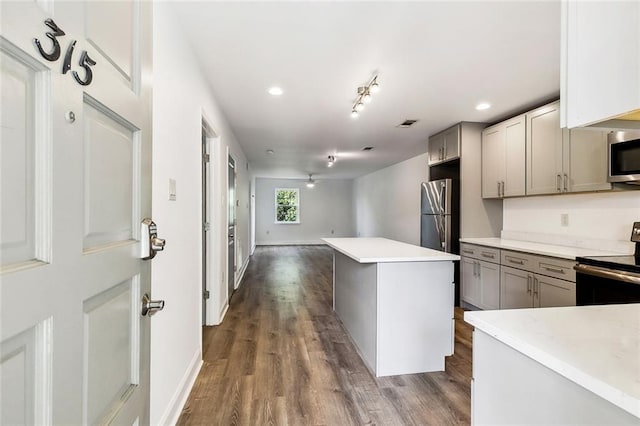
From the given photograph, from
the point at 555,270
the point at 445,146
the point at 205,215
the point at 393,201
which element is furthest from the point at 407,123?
the point at 393,201

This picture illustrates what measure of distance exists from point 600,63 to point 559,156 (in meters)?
Answer: 2.90

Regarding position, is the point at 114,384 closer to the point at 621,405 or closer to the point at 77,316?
the point at 77,316

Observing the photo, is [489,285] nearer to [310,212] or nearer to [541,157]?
[541,157]

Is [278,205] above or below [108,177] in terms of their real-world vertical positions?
above

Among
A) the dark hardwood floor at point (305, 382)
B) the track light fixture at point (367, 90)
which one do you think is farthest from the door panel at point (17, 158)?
the track light fixture at point (367, 90)

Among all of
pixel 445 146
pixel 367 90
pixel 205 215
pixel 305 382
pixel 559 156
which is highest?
pixel 367 90

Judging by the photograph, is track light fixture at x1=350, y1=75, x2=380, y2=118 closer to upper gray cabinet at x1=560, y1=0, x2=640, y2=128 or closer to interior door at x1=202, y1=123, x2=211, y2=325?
interior door at x1=202, y1=123, x2=211, y2=325

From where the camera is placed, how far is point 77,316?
59cm

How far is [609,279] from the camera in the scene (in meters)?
2.09

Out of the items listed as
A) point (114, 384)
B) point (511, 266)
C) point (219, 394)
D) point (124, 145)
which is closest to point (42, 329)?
point (114, 384)

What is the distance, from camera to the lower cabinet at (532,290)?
8.23ft

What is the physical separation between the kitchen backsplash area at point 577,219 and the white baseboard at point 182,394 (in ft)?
12.0

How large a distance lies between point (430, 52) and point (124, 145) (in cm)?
214

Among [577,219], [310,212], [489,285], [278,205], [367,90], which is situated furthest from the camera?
[310,212]
